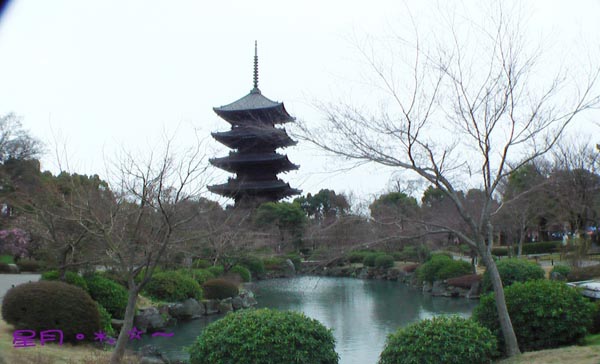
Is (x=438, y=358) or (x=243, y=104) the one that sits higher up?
(x=243, y=104)

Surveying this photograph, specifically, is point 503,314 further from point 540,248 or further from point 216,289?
point 540,248

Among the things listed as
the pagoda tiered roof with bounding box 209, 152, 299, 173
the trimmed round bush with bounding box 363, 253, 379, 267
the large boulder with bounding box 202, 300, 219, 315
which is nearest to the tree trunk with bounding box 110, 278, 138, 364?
the large boulder with bounding box 202, 300, 219, 315

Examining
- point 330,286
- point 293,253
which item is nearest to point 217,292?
point 330,286

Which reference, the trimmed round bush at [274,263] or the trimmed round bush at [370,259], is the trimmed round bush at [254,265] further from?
the trimmed round bush at [370,259]

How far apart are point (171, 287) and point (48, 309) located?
21.2 ft

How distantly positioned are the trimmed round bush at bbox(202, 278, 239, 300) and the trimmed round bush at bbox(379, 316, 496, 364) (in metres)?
10.6

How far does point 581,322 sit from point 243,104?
26901mm

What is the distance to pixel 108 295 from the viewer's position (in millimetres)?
10625

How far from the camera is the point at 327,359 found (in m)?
5.88

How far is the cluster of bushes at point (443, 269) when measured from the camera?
66.1 feet

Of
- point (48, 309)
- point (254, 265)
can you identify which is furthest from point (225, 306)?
point (254, 265)

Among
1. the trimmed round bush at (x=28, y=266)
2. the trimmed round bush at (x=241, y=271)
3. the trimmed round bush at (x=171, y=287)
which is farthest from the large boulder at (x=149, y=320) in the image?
the trimmed round bush at (x=28, y=266)

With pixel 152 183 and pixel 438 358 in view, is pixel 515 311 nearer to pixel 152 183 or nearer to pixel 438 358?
pixel 438 358

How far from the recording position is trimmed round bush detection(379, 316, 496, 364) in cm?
565
